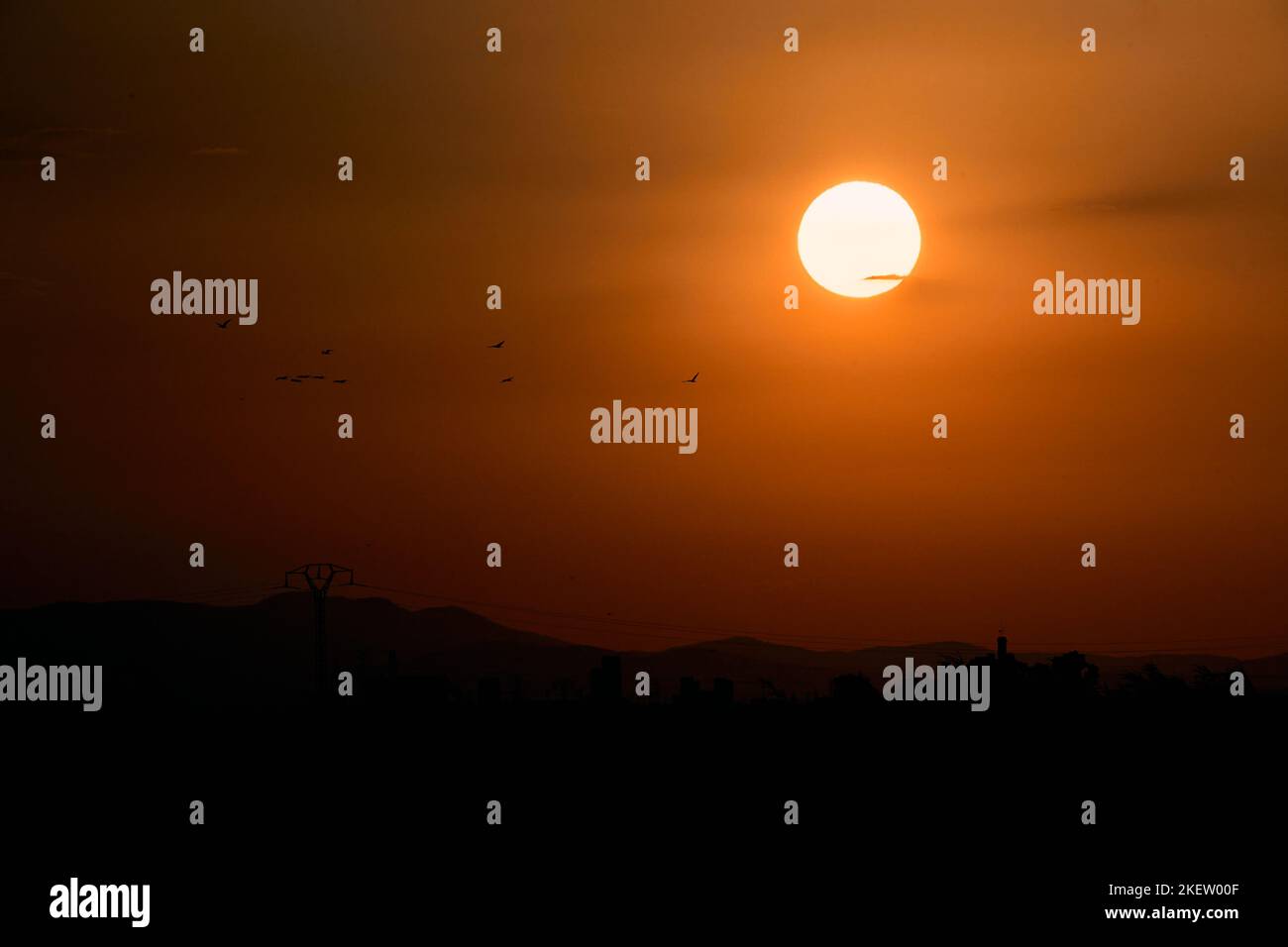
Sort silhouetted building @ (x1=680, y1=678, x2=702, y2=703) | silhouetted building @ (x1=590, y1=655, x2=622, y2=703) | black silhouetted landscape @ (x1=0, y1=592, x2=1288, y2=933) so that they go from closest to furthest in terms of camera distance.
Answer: black silhouetted landscape @ (x1=0, y1=592, x2=1288, y2=933), silhouetted building @ (x1=680, y1=678, x2=702, y2=703), silhouetted building @ (x1=590, y1=655, x2=622, y2=703)

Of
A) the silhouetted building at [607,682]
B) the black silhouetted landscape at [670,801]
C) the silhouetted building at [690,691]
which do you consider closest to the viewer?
the black silhouetted landscape at [670,801]

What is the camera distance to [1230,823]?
58.6 m

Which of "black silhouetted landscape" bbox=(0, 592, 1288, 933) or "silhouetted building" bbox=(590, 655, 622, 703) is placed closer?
"black silhouetted landscape" bbox=(0, 592, 1288, 933)

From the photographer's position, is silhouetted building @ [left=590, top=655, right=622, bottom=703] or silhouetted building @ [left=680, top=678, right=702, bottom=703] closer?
silhouetted building @ [left=680, top=678, right=702, bottom=703]

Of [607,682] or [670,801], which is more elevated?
[607,682]

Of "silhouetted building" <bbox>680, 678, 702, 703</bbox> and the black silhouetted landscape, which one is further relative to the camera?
"silhouetted building" <bbox>680, 678, 702, 703</bbox>

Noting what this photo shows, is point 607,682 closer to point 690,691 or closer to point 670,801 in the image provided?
point 690,691

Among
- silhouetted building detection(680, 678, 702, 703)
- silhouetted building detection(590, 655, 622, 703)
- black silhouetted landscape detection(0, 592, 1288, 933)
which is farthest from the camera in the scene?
silhouetted building detection(590, 655, 622, 703)

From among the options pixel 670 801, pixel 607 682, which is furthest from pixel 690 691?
pixel 670 801

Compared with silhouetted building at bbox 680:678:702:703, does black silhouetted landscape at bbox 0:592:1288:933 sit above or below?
below
